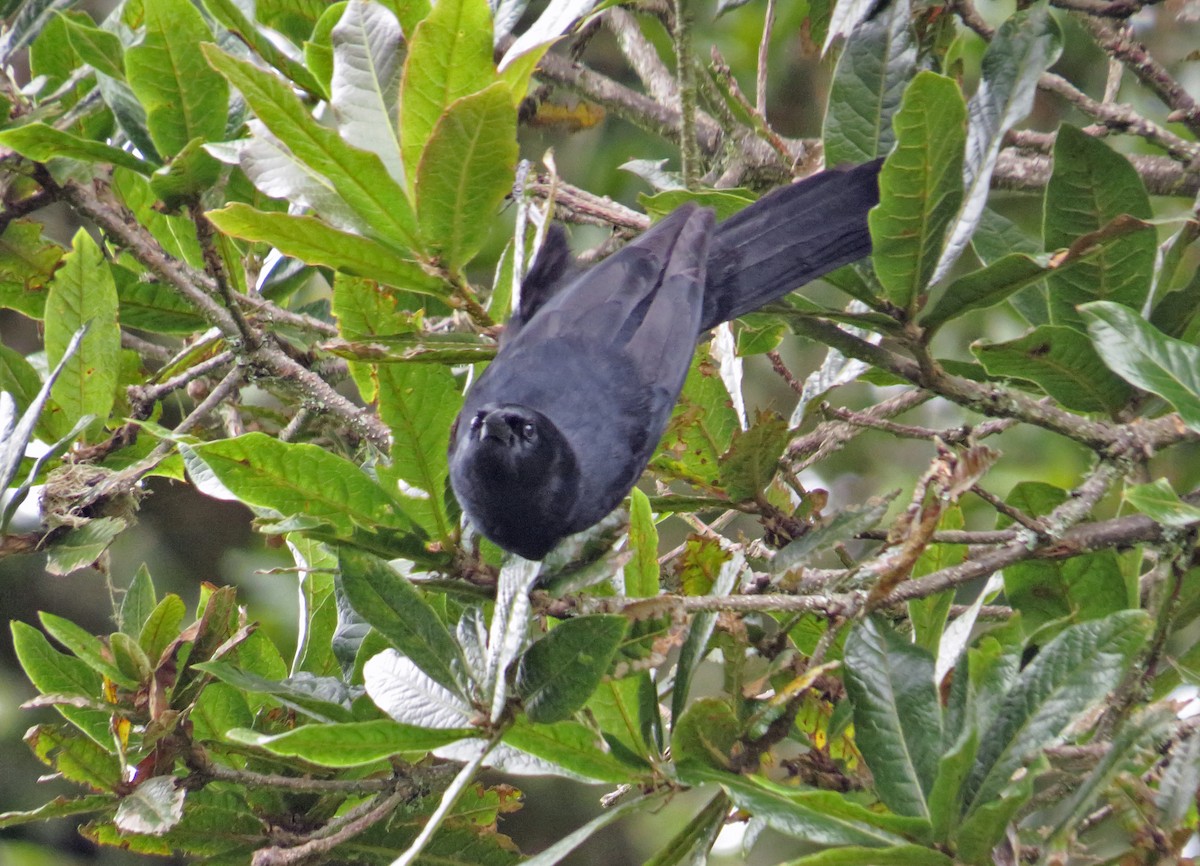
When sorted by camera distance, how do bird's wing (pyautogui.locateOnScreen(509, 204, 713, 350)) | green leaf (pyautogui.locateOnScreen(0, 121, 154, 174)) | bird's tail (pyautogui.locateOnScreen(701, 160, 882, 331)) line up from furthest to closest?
bird's wing (pyautogui.locateOnScreen(509, 204, 713, 350))
bird's tail (pyautogui.locateOnScreen(701, 160, 882, 331))
green leaf (pyautogui.locateOnScreen(0, 121, 154, 174))

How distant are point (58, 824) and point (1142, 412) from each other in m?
4.48

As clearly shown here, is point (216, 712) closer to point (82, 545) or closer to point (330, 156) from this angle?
point (82, 545)

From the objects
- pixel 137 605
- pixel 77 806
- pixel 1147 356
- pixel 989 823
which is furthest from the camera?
pixel 137 605

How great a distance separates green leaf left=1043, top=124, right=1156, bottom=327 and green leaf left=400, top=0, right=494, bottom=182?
1.06 m

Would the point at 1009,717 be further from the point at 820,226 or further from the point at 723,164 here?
the point at 723,164

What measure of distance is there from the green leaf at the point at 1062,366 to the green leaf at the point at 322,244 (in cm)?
108

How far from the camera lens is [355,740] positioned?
1860 mm

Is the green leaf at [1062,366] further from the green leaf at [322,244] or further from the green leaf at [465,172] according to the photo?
the green leaf at [322,244]

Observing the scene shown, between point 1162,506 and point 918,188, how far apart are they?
2.22 ft

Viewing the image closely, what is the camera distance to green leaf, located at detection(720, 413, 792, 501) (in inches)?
89.9

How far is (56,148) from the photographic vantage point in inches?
99.0

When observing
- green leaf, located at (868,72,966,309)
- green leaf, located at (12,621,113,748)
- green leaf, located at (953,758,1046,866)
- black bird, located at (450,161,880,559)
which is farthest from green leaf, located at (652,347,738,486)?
green leaf, located at (12,621,113,748)

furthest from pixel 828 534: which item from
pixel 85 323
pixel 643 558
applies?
pixel 85 323

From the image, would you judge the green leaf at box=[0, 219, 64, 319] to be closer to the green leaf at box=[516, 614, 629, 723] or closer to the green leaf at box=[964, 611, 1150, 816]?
the green leaf at box=[516, 614, 629, 723]
